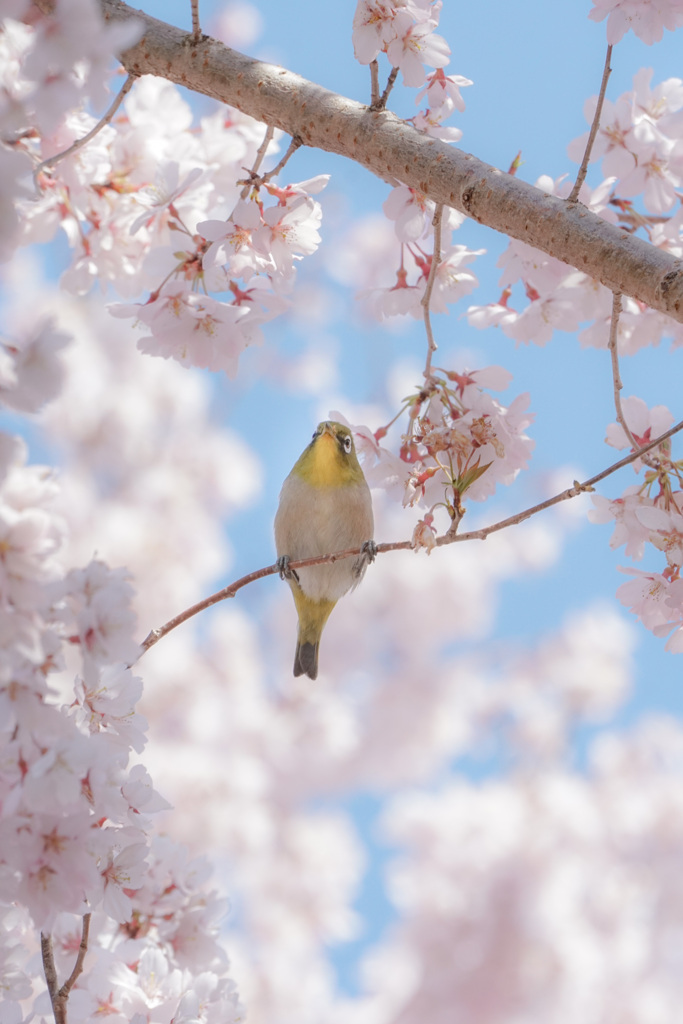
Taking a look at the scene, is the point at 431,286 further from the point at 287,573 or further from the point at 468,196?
the point at 287,573

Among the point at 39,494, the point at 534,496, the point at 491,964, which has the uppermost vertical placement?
the point at 534,496

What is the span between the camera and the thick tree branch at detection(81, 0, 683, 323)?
1754 mm

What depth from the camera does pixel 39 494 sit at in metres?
1.26

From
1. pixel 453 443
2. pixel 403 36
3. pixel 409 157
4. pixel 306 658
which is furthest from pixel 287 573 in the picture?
pixel 403 36

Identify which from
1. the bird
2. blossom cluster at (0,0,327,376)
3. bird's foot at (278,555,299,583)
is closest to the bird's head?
the bird

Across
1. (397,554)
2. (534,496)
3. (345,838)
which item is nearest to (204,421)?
(397,554)

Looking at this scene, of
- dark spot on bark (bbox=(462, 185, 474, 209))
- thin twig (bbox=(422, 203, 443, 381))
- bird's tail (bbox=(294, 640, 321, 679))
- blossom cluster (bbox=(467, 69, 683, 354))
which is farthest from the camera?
bird's tail (bbox=(294, 640, 321, 679))

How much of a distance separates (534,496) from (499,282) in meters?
7.79

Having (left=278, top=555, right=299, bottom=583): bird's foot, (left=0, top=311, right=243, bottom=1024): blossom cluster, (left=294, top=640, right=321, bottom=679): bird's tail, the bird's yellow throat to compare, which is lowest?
(left=0, top=311, right=243, bottom=1024): blossom cluster

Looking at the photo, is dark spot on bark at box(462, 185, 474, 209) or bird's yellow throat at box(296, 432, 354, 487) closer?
dark spot on bark at box(462, 185, 474, 209)

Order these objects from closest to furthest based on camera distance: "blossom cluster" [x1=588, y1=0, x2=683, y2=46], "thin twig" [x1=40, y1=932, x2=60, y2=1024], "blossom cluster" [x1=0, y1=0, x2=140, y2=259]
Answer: "blossom cluster" [x1=0, y1=0, x2=140, y2=259]
"thin twig" [x1=40, y1=932, x2=60, y2=1024]
"blossom cluster" [x1=588, y1=0, x2=683, y2=46]

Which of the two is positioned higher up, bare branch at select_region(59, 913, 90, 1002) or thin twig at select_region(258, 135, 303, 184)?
thin twig at select_region(258, 135, 303, 184)

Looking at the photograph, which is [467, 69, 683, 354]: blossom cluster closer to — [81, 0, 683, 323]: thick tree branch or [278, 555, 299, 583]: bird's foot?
[81, 0, 683, 323]: thick tree branch

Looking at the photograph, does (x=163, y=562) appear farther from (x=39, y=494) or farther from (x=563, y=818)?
(x=39, y=494)
